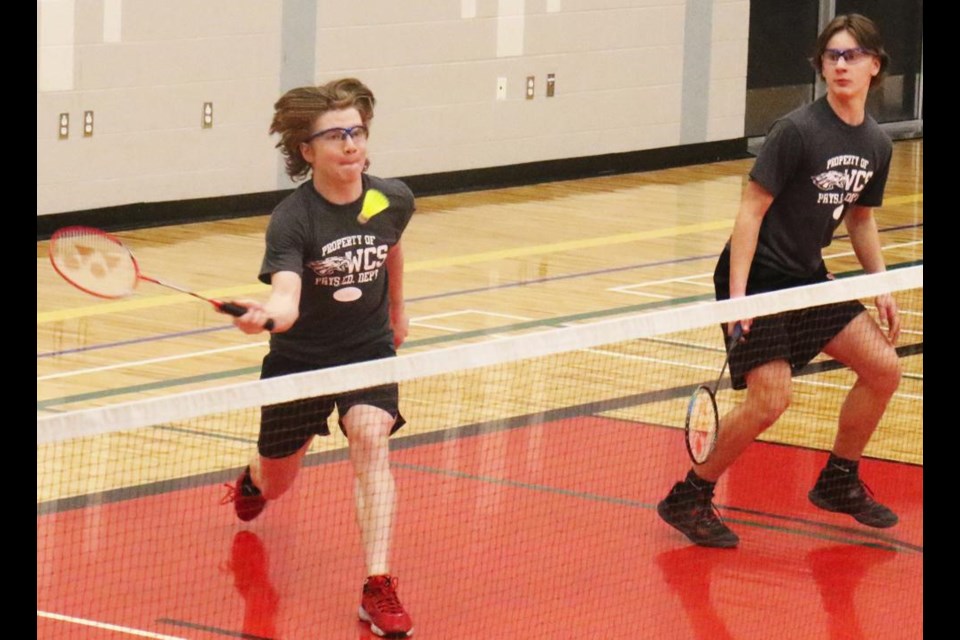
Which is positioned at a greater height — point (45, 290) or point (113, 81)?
point (113, 81)

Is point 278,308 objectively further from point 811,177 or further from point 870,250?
point 870,250

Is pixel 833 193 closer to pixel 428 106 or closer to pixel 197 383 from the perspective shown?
pixel 197 383

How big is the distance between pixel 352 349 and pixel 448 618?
92 cm

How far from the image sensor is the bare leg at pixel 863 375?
6812 mm

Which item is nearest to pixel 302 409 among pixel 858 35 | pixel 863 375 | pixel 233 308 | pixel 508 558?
pixel 508 558

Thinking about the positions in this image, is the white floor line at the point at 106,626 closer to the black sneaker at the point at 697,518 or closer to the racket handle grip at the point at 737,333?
the black sneaker at the point at 697,518

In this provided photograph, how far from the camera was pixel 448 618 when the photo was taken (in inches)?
237

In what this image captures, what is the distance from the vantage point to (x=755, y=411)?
22.0 ft

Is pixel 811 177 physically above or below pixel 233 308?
above

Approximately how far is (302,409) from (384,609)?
83cm

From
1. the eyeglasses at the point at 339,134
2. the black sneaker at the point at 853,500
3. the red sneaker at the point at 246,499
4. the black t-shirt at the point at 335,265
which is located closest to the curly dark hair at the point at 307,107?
the eyeglasses at the point at 339,134

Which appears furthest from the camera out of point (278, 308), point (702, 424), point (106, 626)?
point (702, 424)

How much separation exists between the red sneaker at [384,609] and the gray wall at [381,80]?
7967 mm
